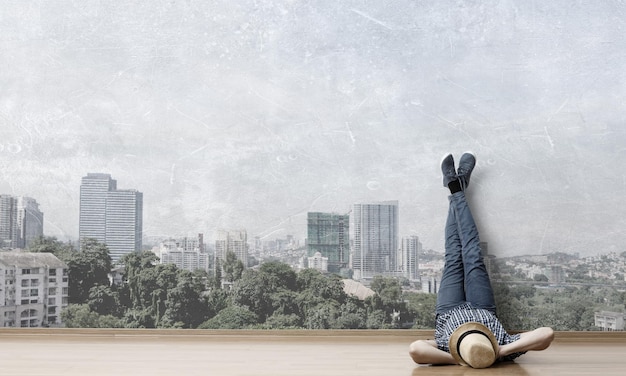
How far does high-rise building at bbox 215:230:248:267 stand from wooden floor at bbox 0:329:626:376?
40cm

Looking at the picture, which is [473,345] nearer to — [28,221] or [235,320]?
[235,320]

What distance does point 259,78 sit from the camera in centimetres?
321

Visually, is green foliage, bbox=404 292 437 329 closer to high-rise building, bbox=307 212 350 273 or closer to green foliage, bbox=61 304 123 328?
high-rise building, bbox=307 212 350 273

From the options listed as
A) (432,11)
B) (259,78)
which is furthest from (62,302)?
(432,11)

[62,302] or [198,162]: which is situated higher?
[198,162]

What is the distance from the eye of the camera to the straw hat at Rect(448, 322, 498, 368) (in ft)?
7.86

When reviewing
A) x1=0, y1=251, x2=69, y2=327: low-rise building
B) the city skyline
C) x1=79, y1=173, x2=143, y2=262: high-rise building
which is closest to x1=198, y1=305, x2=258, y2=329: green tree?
the city skyline

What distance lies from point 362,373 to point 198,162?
147 centimetres

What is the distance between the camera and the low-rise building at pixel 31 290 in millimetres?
3217

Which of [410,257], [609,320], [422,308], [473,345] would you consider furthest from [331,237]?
[609,320]

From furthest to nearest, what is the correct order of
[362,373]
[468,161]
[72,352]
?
[468,161] < [72,352] < [362,373]

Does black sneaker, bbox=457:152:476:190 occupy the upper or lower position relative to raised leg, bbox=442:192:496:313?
upper

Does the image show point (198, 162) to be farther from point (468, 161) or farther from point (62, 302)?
point (468, 161)

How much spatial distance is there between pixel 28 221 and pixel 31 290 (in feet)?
1.23
